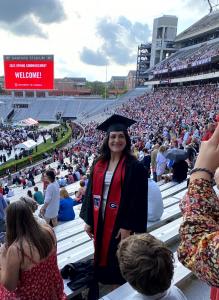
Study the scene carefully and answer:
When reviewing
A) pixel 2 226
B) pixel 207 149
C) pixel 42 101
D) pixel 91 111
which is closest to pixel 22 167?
pixel 2 226

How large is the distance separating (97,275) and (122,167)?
95cm

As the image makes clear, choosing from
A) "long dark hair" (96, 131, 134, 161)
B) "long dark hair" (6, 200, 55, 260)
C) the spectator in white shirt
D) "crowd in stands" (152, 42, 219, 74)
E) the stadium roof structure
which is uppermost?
the stadium roof structure

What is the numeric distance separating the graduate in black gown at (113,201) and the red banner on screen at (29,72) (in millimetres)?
52757

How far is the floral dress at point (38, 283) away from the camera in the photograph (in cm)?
213

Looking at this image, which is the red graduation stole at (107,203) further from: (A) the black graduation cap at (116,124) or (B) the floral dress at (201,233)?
(B) the floral dress at (201,233)

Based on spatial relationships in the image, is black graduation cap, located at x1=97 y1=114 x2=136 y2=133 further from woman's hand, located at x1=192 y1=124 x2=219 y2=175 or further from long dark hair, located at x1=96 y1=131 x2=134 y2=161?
woman's hand, located at x1=192 y1=124 x2=219 y2=175

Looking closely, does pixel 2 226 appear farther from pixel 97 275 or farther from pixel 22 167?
pixel 22 167

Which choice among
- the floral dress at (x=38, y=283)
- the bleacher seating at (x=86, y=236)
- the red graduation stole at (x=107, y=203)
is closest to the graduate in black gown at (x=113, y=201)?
the red graduation stole at (x=107, y=203)

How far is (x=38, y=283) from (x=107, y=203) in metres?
0.93

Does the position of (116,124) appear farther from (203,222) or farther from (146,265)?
(203,222)

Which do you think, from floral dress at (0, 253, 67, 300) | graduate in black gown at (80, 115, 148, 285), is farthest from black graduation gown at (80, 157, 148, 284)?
floral dress at (0, 253, 67, 300)

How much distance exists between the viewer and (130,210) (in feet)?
9.25

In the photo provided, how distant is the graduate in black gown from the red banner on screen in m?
52.8

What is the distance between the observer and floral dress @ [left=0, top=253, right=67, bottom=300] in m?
2.13
